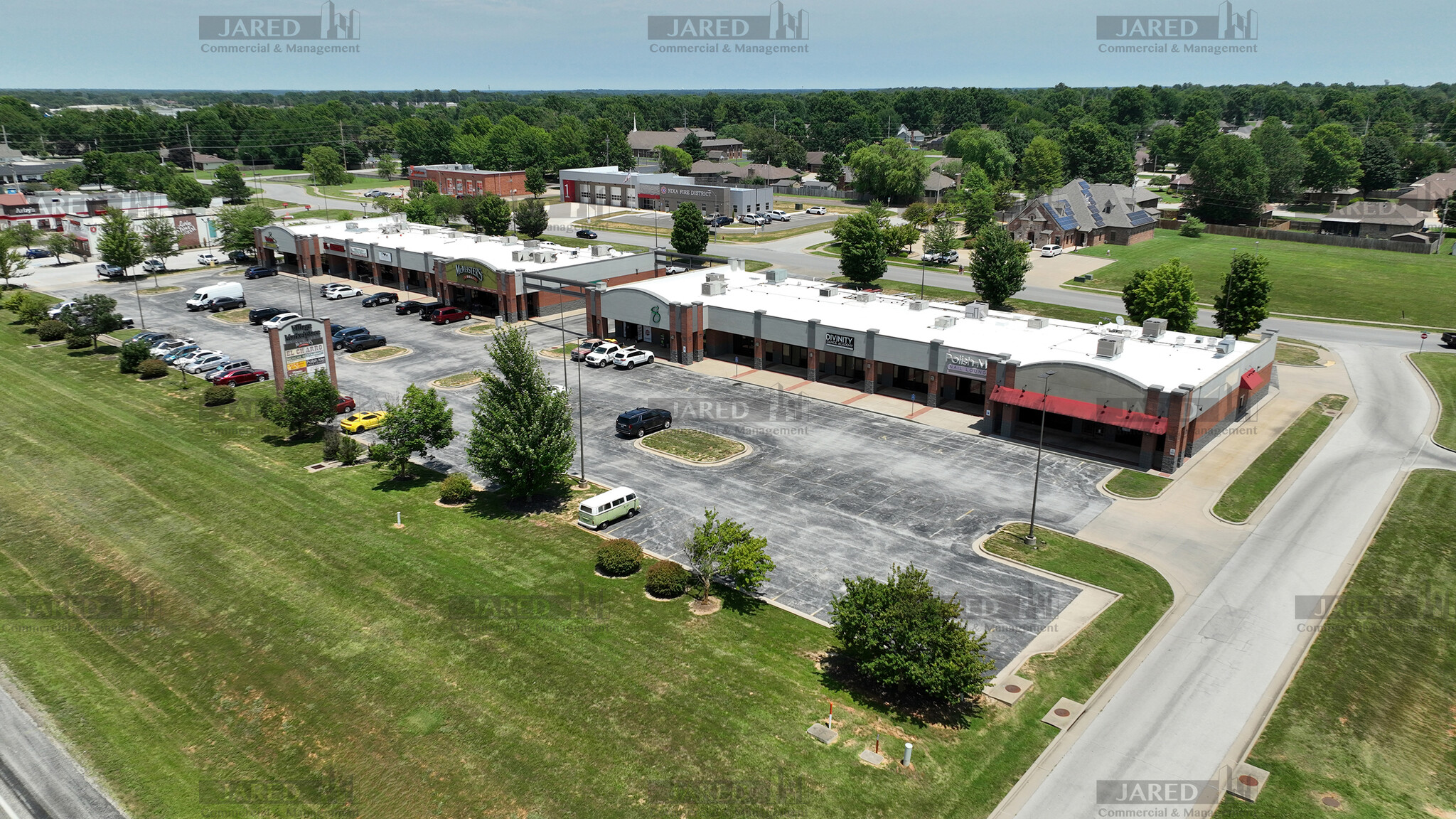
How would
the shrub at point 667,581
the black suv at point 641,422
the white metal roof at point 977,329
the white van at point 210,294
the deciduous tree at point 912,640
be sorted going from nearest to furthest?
the deciduous tree at point 912,640
the shrub at point 667,581
the white metal roof at point 977,329
the black suv at point 641,422
the white van at point 210,294

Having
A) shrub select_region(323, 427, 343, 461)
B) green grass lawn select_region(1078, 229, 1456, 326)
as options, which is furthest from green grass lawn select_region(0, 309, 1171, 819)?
green grass lawn select_region(1078, 229, 1456, 326)

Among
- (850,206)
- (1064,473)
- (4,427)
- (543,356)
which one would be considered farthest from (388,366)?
(850,206)

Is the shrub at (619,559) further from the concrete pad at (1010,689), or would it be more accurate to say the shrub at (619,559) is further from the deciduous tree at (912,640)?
the concrete pad at (1010,689)

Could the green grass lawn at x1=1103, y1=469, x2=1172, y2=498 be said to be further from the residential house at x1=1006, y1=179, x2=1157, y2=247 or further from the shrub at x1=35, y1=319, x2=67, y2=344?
the shrub at x1=35, y1=319, x2=67, y2=344

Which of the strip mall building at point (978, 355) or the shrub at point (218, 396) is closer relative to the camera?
the strip mall building at point (978, 355)

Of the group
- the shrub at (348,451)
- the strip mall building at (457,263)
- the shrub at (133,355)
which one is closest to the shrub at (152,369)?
the shrub at (133,355)

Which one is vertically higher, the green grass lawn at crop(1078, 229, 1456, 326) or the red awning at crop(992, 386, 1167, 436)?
the green grass lawn at crop(1078, 229, 1456, 326)
